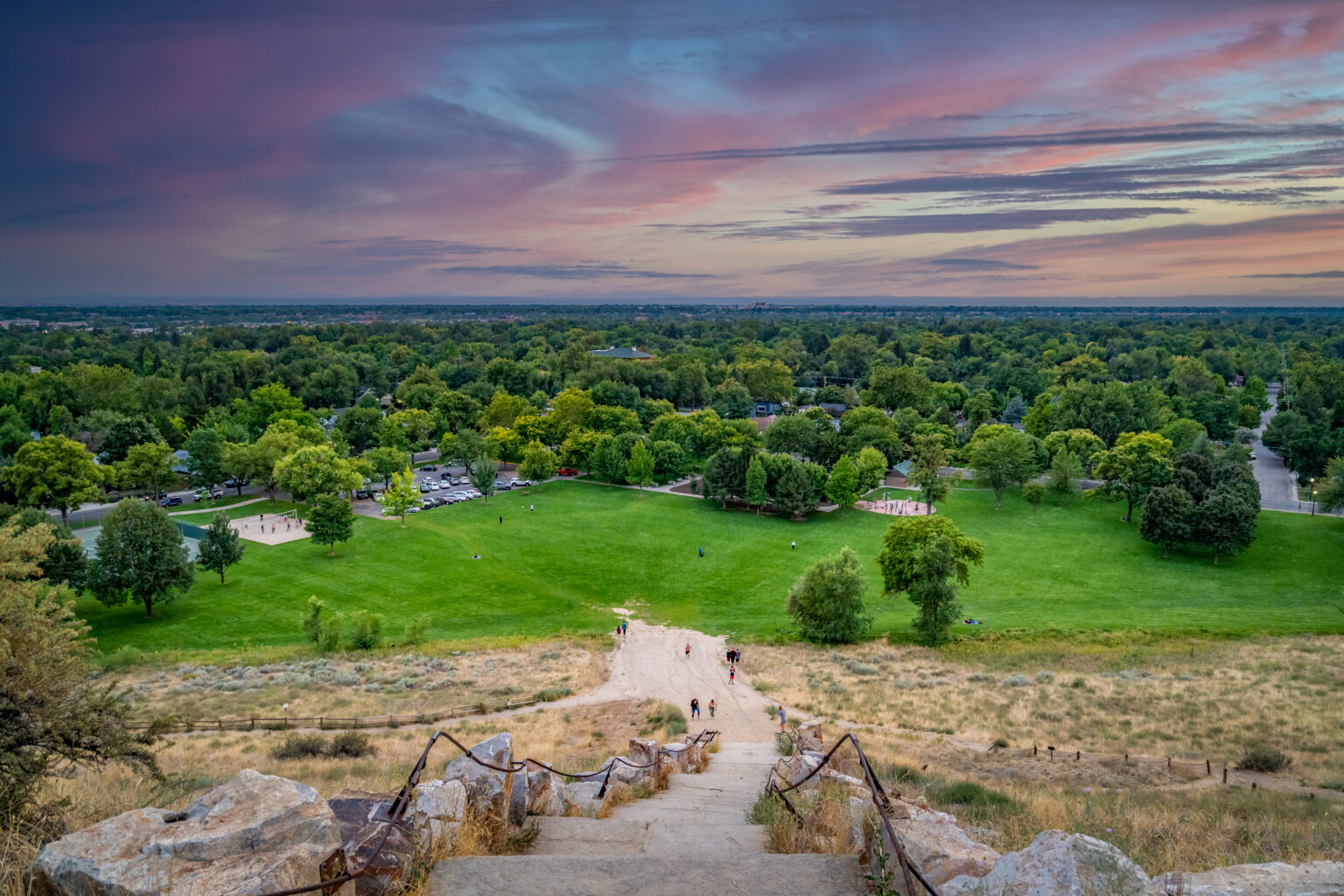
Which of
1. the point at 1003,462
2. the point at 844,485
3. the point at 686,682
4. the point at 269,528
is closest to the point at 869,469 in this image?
the point at 844,485

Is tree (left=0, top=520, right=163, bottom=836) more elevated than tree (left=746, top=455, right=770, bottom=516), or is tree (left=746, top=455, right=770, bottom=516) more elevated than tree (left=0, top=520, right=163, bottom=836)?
tree (left=0, top=520, right=163, bottom=836)

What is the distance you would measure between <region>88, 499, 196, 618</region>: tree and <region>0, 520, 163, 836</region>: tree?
1273 inches

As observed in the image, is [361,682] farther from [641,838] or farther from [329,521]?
[641,838]

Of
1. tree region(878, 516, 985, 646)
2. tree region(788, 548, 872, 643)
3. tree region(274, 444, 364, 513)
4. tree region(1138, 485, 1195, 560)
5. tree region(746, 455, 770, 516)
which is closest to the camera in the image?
tree region(878, 516, 985, 646)

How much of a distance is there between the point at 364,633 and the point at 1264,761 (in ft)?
109

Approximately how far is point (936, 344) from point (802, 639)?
14073 centimetres

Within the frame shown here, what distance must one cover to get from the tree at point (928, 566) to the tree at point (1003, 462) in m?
25.3

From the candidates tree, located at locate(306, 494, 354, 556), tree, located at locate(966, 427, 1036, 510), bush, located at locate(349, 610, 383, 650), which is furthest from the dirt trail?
tree, located at locate(966, 427, 1036, 510)

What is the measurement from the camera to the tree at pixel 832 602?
1412 inches

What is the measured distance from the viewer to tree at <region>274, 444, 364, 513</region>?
56688 mm

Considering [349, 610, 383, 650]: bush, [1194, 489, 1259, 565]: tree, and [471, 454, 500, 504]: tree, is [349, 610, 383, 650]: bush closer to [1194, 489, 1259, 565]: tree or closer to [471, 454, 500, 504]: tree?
[471, 454, 500, 504]: tree

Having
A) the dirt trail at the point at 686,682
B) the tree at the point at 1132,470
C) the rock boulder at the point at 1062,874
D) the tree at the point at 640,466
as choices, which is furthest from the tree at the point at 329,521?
the tree at the point at 1132,470

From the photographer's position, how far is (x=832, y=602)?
35.8 meters

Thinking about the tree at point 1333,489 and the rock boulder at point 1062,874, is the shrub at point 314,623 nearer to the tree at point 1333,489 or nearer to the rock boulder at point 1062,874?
the rock boulder at point 1062,874
